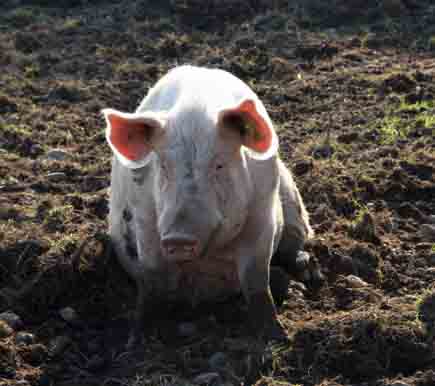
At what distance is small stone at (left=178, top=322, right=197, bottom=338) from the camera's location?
4.48m

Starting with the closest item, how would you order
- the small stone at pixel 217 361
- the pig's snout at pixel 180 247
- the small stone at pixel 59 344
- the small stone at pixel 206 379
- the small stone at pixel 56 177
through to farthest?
the pig's snout at pixel 180 247 → the small stone at pixel 206 379 → the small stone at pixel 217 361 → the small stone at pixel 59 344 → the small stone at pixel 56 177

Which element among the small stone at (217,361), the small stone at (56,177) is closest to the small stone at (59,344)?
the small stone at (217,361)

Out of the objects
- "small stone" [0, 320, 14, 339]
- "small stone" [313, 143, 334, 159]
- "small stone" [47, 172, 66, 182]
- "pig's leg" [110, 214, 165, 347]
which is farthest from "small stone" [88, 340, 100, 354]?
"small stone" [313, 143, 334, 159]

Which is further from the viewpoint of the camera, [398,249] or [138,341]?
[398,249]

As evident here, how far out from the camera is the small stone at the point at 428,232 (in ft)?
18.2

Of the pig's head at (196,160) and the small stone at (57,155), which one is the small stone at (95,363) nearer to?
the pig's head at (196,160)

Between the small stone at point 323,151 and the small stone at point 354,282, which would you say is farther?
the small stone at point 323,151

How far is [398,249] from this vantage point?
5426 millimetres

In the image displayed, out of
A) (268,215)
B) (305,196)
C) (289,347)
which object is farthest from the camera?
(305,196)

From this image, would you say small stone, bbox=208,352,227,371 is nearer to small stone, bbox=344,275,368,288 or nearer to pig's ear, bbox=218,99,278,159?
pig's ear, bbox=218,99,278,159

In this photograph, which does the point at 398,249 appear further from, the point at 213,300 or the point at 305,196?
the point at 213,300

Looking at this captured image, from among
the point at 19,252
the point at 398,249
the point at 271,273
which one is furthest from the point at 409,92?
the point at 19,252

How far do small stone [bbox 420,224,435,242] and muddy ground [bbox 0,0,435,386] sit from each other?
14mm

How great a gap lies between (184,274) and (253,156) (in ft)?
2.59
